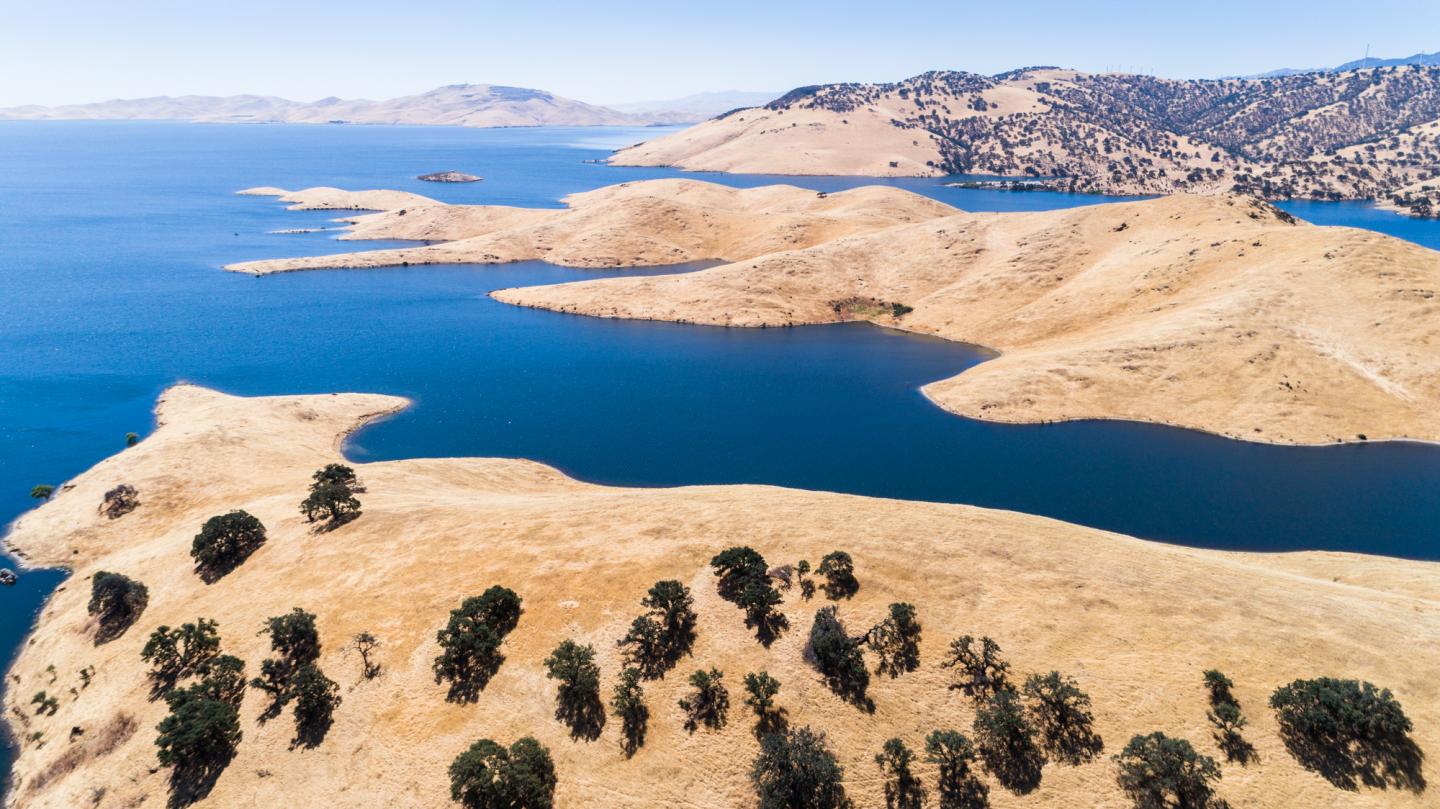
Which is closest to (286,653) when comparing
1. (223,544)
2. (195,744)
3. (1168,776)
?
(195,744)

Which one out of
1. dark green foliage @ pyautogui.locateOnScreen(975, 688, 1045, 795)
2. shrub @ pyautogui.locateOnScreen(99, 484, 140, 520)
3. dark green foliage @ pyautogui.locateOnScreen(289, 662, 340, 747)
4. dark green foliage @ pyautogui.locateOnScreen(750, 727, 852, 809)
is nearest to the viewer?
dark green foliage @ pyautogui.locateOnScreen(750, 727, 852, 809)

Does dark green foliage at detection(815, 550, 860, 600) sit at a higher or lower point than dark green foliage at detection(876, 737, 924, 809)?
higher

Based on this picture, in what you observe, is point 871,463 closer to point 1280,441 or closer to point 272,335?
point 1280,441

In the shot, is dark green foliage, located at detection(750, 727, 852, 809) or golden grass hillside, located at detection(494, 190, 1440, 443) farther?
golden grass hillside, located at detection(494, 190, 1440, 443)

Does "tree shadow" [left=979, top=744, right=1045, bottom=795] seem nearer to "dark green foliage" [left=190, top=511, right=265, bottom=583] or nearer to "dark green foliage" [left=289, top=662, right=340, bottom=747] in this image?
"dark green foliage" [left=289, top=662, right=340, bottom=747]

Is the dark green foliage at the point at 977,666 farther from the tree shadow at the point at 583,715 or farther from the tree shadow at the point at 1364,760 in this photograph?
the tree shadow at the point at 583,715

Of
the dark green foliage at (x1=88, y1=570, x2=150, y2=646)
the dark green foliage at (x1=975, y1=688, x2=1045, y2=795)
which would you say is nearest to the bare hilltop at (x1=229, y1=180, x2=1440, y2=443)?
the dark green foliage at (x1=975, y1=688, x2=1045, y2=795)

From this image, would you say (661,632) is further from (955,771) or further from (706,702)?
(955,771)
